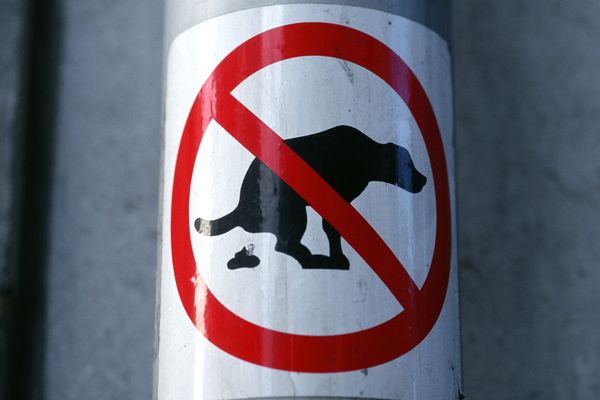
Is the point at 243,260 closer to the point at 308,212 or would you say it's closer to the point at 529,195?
the point at 308,212

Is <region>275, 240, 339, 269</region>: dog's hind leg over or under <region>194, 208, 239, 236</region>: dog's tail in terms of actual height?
under

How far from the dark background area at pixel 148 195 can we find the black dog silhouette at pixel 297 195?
0.32 metres

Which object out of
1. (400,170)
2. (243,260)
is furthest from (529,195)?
(243,260)

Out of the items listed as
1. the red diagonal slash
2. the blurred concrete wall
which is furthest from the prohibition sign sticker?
the blurred concrete wall

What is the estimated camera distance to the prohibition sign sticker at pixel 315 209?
1.94ft

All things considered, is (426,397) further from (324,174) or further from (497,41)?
(497,41)

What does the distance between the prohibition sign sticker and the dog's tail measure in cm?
2

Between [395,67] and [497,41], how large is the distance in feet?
1.16

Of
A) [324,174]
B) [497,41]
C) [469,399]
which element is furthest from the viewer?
[497,41]

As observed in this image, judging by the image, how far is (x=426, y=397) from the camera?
618 mm

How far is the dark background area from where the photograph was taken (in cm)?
88

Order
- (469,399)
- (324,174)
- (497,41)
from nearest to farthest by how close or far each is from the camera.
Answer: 1. (324,174)
2. (469,399)
3. (497,41)

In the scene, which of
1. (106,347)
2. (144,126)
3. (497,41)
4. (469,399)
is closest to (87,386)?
(106,347)

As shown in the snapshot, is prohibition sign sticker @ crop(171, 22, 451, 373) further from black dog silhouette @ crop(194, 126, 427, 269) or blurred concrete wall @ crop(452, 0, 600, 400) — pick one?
blurred concrete wall @ crop(452, 0, 600, 400)
